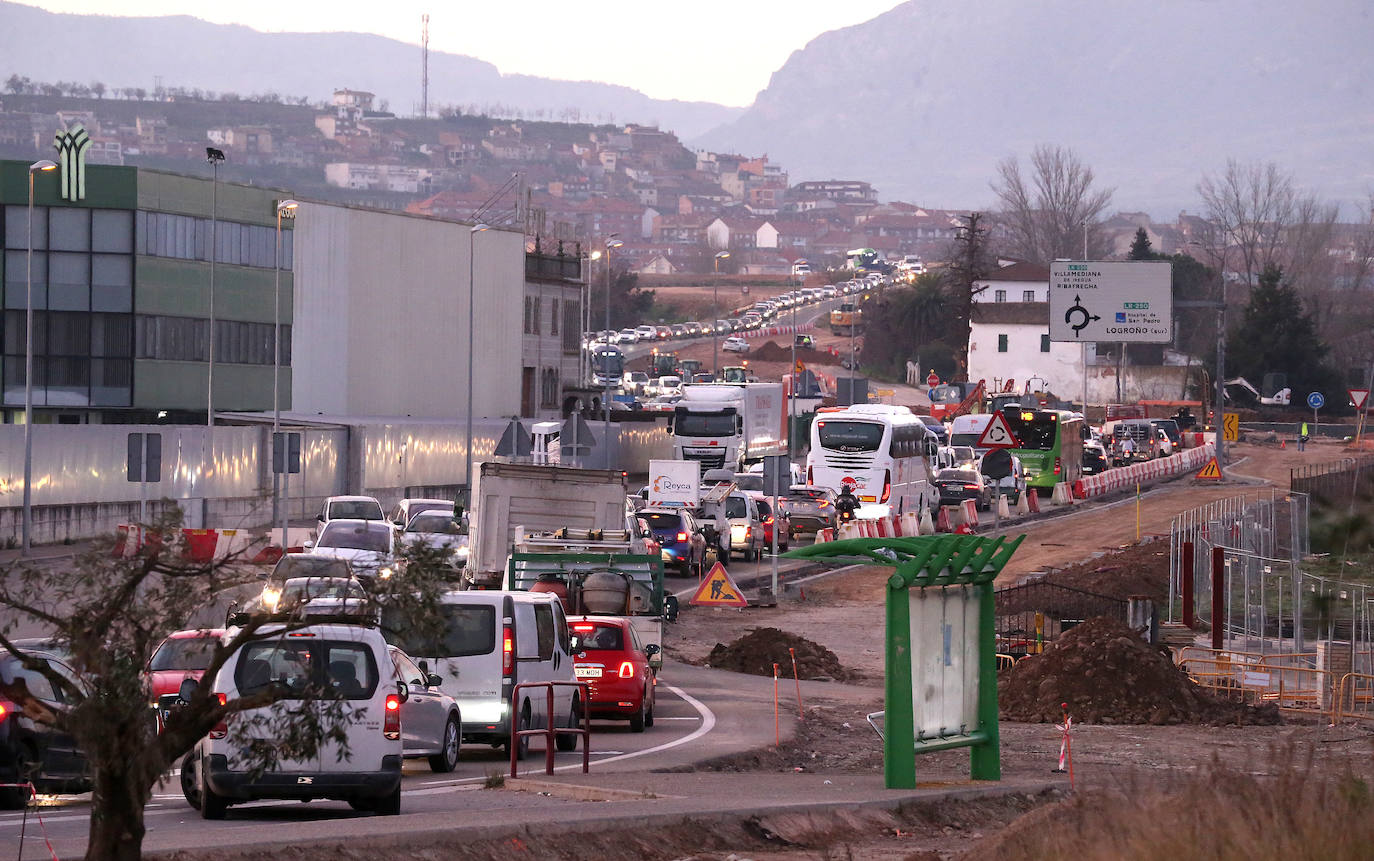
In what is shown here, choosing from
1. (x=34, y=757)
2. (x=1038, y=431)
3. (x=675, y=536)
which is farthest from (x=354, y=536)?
(x=1038, y=431)

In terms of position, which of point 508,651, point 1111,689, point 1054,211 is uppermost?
point 1054,211

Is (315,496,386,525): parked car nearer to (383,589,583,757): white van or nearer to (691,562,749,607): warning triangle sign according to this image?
(691,562,749,607): warning triangle sign

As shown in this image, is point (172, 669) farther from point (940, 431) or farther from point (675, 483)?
point (940, 431)

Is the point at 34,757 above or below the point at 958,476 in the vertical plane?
below

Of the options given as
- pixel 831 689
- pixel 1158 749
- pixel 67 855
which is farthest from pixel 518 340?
pixel 67 855

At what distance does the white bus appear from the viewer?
54.1m

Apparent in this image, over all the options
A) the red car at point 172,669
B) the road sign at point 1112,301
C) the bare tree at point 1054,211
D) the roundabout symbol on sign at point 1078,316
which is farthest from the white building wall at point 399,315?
the bare tree at point 1054,211

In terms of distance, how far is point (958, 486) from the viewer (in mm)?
61594

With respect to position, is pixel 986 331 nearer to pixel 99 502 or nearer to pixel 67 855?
pixel 99 502

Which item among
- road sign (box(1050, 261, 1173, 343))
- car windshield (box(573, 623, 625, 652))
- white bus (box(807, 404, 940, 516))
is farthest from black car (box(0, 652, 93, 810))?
road sign (box(1050, 261, 1173, 343))

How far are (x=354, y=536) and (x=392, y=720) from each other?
2093 cm

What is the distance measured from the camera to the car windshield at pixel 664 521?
138 feet

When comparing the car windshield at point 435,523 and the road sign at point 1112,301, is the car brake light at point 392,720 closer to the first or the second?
the car windshield at point 435,523

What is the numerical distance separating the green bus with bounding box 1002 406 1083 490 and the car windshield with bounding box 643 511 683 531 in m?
26.0
